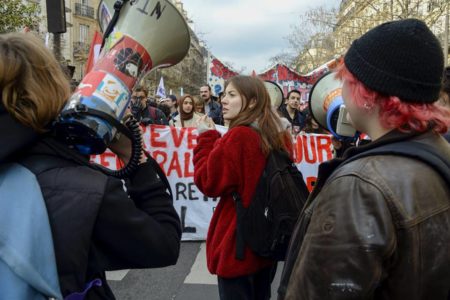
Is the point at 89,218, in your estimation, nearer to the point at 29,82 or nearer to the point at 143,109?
the point at 29,82

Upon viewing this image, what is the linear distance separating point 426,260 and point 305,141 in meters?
4.68

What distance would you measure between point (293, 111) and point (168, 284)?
4537 mm

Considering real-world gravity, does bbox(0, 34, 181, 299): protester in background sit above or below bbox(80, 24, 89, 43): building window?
above

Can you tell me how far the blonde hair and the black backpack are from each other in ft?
4.33

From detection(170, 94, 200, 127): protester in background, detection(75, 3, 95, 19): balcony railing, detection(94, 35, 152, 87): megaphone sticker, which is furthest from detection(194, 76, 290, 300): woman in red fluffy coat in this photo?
detection(75, 3, 95, 19): balcony railing

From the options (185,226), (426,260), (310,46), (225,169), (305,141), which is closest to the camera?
(426,260)

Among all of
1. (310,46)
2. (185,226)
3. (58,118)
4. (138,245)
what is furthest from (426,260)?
(310,46)

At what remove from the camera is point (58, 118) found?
49.7 inches

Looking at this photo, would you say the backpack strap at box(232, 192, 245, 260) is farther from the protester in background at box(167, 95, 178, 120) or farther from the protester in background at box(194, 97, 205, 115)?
the protester in background at box(167, 95, 178, 120)

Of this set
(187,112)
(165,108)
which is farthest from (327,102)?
(165,108)

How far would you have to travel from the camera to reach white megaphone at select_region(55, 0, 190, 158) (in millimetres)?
1298

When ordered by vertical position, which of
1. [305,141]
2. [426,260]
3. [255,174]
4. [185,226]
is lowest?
[185,226]

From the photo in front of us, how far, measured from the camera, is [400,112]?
1182 mm

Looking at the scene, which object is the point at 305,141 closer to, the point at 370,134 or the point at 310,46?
the point at 370,134
